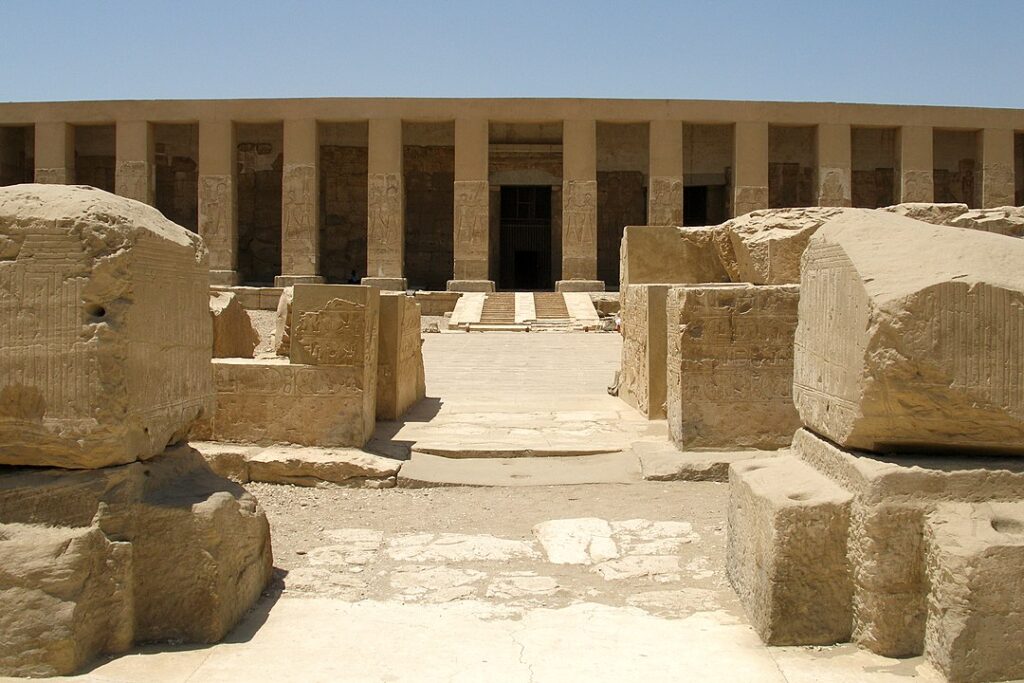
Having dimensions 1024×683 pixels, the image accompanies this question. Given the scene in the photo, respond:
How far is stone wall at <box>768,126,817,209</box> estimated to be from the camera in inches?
912

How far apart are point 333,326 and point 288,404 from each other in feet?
1.82

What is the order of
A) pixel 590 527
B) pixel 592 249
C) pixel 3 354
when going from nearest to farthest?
pixel 3 354
pixel 590 527
pixel 592 249

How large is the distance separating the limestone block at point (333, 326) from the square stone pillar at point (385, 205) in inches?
612

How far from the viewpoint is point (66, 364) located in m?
2.84

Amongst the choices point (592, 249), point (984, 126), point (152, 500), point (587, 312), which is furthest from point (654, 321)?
point (984, 126)

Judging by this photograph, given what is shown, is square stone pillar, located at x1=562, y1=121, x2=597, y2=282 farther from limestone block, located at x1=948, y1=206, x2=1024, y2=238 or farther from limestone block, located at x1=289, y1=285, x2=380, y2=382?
limestone block, located at x1=289, y1=285, x2=380, y2=382

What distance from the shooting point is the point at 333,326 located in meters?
5.39

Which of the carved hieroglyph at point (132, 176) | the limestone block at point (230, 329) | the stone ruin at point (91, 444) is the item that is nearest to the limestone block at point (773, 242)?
the limestone block at point (230, 329)

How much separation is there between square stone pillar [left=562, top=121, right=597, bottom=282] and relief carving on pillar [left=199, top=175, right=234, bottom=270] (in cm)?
799

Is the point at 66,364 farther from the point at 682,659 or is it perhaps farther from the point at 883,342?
the point at 883,342

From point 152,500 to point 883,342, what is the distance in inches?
94.5

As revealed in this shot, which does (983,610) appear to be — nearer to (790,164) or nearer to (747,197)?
(747,197)

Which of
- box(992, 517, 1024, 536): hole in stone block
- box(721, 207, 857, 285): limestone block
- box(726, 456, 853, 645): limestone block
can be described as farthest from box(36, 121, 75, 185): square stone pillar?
box(992, 517, 1024, 536): hole in stone block

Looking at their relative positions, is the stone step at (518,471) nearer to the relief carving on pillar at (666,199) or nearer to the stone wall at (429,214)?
the relief carving on pillar at (666,199)
